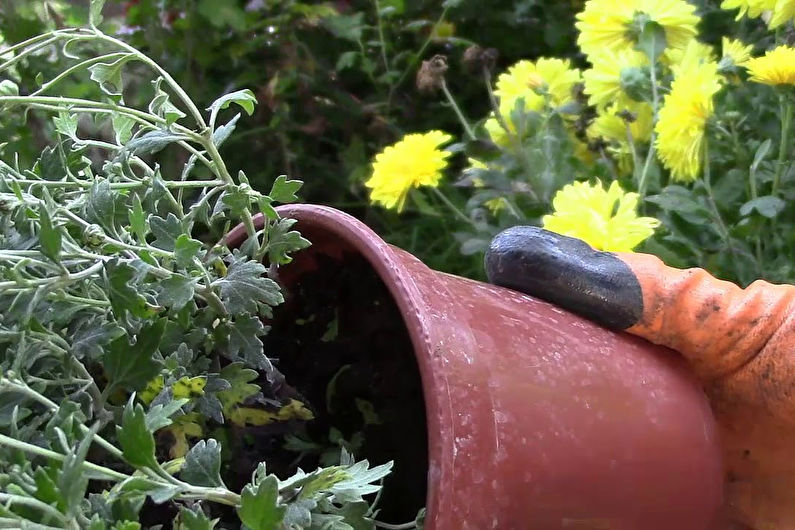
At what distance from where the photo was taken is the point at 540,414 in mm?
457

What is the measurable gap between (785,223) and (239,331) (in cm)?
49

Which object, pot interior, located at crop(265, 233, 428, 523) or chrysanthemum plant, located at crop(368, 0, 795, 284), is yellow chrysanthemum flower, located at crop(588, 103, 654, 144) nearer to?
chrysanthemum plant, located at crop(368, 0, 795, 284)

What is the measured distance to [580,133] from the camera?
892 mm

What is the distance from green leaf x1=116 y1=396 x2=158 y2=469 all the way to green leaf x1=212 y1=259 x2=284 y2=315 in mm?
115

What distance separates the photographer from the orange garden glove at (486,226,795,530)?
1.68ft

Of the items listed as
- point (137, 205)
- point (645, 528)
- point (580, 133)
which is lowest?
point (645, 528)

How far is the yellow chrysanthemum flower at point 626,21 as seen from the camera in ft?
2.46

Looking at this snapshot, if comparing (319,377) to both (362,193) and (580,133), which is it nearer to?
(580,133)

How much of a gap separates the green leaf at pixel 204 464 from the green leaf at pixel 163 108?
17cm

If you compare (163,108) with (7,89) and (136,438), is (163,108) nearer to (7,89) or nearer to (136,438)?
(7,89)

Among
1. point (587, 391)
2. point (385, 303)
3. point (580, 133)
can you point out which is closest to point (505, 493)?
point (587, 391)

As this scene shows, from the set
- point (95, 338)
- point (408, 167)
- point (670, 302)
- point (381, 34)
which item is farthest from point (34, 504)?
point (381, 34)

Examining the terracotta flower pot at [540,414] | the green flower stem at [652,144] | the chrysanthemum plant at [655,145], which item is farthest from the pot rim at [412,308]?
the green flower stem at [652,144]

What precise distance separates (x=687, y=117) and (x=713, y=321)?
0.24 meters
